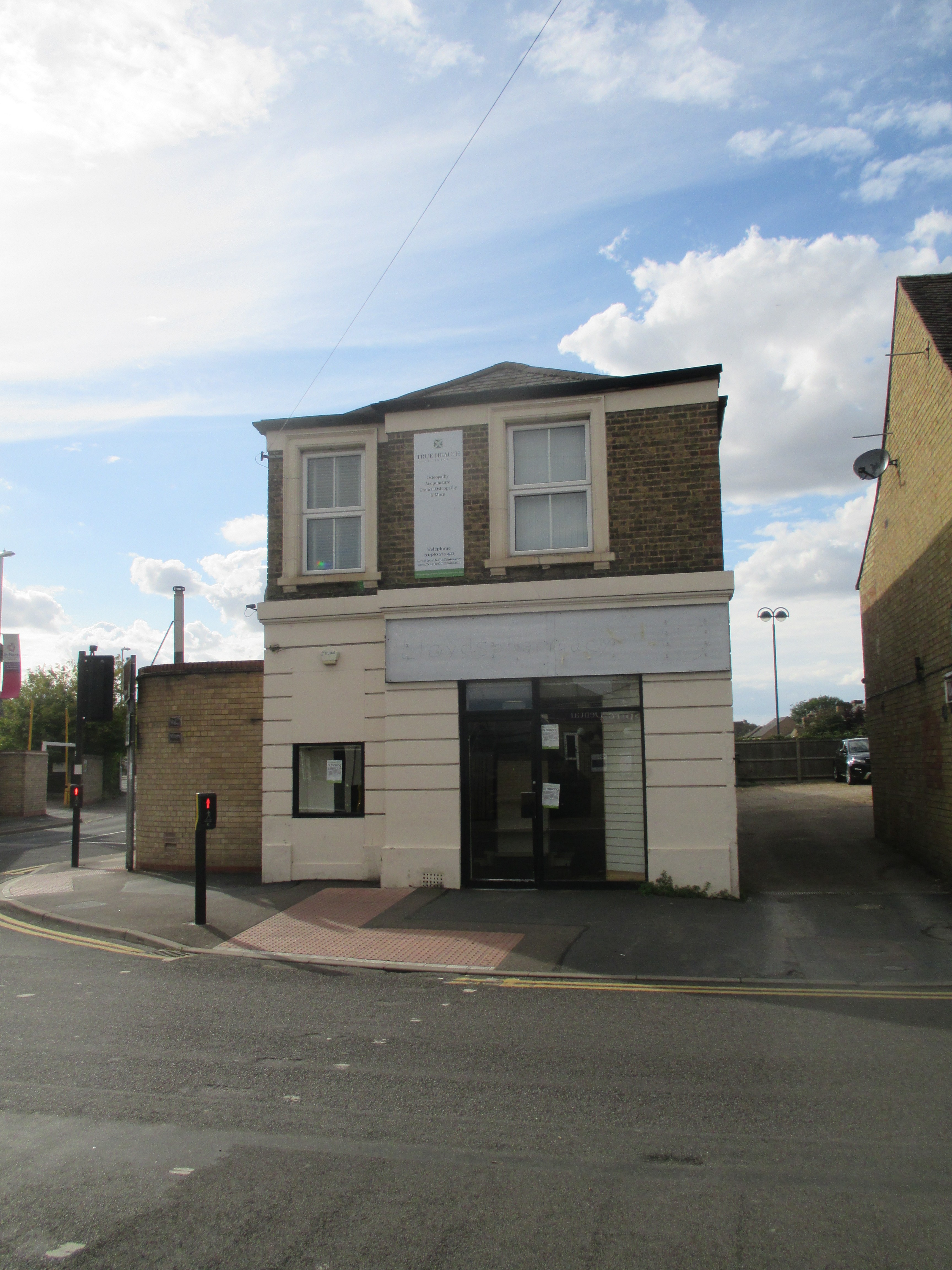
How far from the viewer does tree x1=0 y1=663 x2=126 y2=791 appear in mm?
48062

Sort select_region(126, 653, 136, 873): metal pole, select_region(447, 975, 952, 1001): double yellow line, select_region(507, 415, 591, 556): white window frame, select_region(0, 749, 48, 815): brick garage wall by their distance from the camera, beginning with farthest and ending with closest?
select_region(0, 749, 48, 815): brick garage wall < select_region(126, 653, 136, 873): metal pole < select_region(507, 415, 591, 556): white window frame < select_region(447, 975, 952, 1001): double yellow line

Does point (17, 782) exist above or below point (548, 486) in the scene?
below

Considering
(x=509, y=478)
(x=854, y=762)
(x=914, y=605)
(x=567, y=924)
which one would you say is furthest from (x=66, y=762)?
(x=914, y=605)

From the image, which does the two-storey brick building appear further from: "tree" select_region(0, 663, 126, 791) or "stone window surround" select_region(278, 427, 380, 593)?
"tree" select_region(0, 663, 126, 791)

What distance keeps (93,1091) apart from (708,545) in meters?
9.03

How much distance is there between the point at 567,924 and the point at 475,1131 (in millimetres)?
5500

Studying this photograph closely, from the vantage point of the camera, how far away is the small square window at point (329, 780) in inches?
511

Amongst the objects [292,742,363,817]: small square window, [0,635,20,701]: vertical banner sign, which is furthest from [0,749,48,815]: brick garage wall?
[292,742,363,817]: small square window

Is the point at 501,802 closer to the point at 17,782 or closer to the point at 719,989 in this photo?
the point at 719,989

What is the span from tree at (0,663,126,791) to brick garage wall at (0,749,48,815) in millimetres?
15001

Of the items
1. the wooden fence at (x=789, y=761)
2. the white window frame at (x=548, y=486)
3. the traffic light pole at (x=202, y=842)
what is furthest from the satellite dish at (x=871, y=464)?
the wooden fence at (x=789, y=761)

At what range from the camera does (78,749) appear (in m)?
Result: 16.1

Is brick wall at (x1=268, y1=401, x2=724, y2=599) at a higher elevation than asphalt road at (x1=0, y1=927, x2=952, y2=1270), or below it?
higher

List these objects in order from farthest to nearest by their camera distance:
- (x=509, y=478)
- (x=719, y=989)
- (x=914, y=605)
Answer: (x=914, y=605) < (x=509, y=478) < (x=719, y=989)
